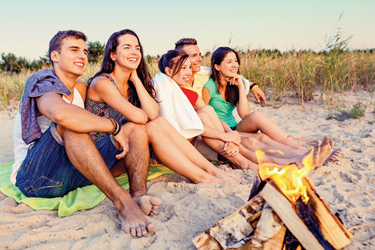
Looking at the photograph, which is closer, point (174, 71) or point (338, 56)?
point (174, 71)

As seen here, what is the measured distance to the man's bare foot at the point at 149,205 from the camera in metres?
2.20

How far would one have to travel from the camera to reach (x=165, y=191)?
2729 millimetres

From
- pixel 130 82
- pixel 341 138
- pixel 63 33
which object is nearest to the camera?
pixel 63 33

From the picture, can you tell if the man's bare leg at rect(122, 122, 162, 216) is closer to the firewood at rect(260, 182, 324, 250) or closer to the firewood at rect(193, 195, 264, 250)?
the firewood at rect(193, 195, 264, 250)

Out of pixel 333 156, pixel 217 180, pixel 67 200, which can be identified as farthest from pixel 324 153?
pixel 67 200

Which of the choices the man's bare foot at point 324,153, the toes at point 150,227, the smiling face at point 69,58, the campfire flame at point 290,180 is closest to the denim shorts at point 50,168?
the smiling face at point 69,58

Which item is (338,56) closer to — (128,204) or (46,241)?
(128,204)

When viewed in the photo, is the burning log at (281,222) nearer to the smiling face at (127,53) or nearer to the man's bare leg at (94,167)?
the man's bare leg at (94,167)

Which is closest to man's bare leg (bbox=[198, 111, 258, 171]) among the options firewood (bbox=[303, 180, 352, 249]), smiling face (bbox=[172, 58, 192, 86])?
smiling face (bbox=[172, 58, 192, 86])

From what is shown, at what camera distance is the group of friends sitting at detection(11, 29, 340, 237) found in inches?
85.4

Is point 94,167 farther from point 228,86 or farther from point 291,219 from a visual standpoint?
point 228,86

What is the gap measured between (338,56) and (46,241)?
19.6 feet

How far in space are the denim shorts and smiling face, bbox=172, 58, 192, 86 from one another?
1.24 meters

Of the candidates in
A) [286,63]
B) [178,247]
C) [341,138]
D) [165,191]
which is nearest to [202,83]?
[165,191]
